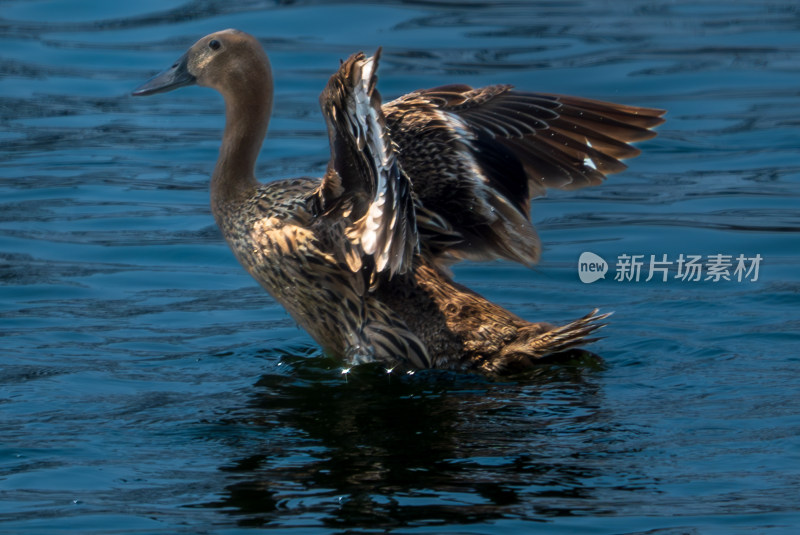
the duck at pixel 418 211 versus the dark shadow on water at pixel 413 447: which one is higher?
the duck at pixel 418 211

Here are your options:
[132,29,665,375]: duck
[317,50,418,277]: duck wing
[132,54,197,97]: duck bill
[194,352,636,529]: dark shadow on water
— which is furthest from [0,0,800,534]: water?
[132,54,197,97]: duck bill

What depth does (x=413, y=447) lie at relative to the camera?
5.80m

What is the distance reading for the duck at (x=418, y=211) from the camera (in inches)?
260

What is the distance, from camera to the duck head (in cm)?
730

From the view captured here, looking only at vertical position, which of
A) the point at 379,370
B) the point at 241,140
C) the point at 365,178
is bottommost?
the point at 379,370

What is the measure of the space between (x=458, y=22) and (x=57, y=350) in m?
7.58

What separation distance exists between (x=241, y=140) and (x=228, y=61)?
412mm

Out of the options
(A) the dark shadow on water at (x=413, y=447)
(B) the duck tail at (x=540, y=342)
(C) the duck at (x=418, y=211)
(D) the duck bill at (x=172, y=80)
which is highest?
(D) the duck bill at (x=172, y=80)

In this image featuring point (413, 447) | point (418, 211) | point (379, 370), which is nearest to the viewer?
point (413, 447)

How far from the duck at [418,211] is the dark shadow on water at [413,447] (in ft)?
0.64

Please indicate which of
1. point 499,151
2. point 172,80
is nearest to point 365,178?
point 499,151

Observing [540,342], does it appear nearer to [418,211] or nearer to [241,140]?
[418,211]

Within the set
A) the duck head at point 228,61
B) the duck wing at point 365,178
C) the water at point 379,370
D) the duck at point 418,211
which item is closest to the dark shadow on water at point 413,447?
the water at point 379,370

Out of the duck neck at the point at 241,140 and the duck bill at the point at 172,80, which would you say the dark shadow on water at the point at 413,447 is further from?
the duck bill at the point at 172,80
